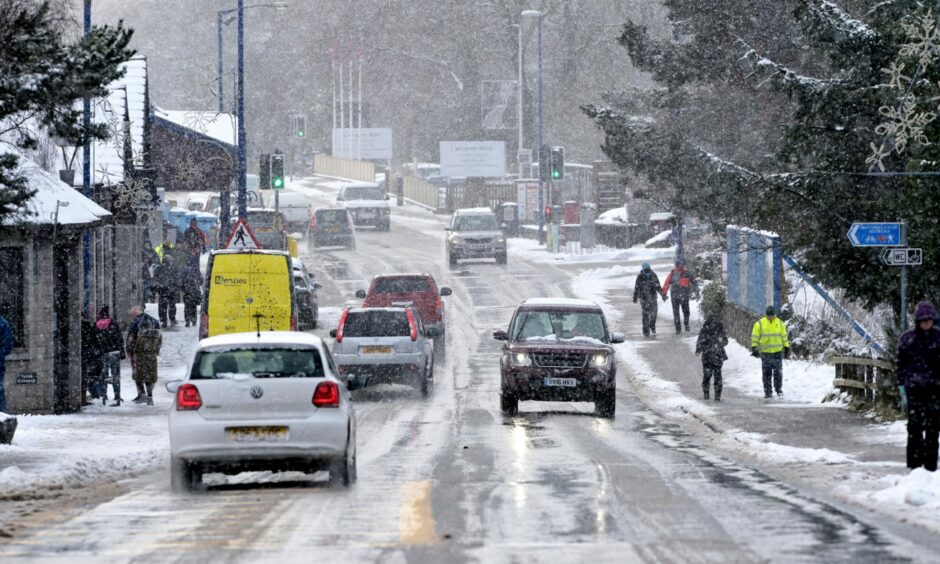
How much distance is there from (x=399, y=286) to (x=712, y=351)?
10.6 meters

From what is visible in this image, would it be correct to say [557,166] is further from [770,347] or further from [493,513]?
[493,513]

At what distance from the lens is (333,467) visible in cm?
1520

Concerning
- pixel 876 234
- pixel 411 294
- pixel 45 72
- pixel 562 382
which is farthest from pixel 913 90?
pixel 411 294

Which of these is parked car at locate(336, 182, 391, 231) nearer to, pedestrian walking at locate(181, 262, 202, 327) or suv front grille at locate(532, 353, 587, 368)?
pedestrian walking at locate(181, 262, 202, 327)

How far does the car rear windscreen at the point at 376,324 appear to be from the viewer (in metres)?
28.1

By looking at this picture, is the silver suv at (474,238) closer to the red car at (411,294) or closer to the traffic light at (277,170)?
the traffic light at (277,170)

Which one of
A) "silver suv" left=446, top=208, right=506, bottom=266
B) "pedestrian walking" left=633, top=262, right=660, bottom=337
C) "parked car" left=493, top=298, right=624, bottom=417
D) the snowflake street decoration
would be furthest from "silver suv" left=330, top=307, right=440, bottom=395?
"silver suv" left=446, top=208, right=506, bottom=266

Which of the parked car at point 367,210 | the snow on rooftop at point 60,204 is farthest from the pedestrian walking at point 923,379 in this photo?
the parked car at point 367,210

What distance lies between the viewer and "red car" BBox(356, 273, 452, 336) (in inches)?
1403

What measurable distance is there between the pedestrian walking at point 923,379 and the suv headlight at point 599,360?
9.18 metres

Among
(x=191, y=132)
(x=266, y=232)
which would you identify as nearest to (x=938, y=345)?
(x=191, y=132)

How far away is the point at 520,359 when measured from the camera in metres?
24.2

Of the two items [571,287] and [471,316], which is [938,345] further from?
[571,287]

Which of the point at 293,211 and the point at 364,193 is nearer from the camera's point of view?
the point at 293,211
